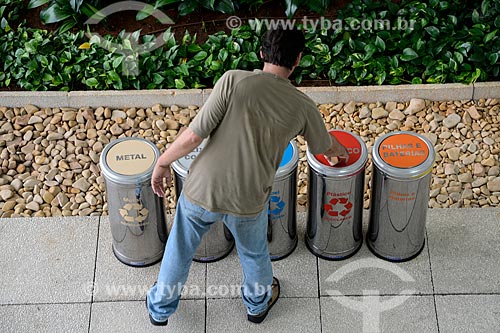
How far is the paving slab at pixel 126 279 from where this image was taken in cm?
496

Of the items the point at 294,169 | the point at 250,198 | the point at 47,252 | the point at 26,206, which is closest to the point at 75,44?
the point at 26,206

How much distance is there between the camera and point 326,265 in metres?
5.12

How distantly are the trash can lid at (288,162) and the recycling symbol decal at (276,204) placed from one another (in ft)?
0.58

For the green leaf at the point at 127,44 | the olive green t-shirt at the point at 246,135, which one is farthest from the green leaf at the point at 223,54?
the olive green t-shirt at the point at 246,135

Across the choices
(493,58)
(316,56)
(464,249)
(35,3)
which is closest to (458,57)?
(493,58)

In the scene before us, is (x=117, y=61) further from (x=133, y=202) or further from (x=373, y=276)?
(x=373, y=276)

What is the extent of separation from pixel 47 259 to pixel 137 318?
0.76 metres

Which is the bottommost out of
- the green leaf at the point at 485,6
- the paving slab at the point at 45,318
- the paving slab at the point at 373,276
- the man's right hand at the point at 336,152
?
the paving slab at the point at 373,276

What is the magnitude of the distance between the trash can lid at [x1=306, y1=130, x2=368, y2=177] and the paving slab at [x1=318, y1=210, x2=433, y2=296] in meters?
0.75

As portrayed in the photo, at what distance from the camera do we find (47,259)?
5.17 m

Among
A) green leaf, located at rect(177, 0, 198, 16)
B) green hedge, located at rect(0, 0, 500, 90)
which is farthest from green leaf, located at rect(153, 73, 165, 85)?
green leaf, located at rect(177, 0, 198, 16)

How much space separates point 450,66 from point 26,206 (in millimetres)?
3194

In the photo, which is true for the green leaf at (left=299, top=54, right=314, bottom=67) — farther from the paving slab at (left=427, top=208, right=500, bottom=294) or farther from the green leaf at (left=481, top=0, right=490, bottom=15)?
the paving slab at (left=427, top=208, right=500, bottom=294)

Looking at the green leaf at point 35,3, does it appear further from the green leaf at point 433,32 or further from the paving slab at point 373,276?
the paving slab at point 373,276
